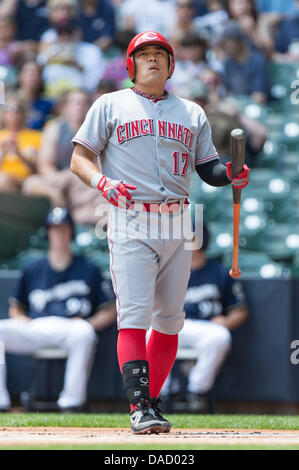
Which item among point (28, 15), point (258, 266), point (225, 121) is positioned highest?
point (28, 15)

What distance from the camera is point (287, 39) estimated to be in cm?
931

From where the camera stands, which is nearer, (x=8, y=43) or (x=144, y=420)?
(x=144, y=420)

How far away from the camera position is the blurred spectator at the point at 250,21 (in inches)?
352

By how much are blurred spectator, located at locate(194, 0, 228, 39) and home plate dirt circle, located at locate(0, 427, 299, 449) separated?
20.0 feet

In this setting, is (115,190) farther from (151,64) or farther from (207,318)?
(207,318)

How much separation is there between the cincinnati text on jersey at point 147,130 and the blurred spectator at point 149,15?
5.86 m

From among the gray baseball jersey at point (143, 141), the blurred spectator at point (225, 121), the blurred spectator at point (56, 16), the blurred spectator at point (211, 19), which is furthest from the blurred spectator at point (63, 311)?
the blurred spectator at point (211, 19)

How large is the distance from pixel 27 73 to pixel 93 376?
148 inches

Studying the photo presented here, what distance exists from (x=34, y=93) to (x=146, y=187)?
532 centimetres

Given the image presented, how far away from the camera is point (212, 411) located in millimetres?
5883

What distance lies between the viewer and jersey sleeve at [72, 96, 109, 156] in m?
3.69

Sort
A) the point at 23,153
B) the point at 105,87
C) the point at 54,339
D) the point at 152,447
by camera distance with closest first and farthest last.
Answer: the point at 152,447
the point at 54,339
the point at 23,153
the point at 105,87

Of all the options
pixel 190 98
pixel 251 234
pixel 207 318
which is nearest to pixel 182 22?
pixel 190 98
